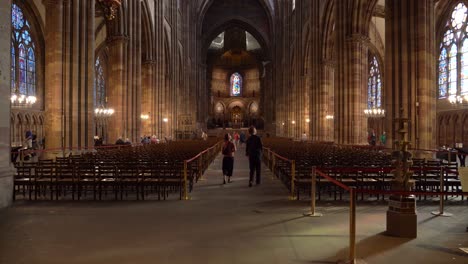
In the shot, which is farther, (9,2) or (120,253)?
(9,2)

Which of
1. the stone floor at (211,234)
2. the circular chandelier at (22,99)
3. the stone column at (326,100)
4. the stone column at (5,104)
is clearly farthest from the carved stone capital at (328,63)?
the stone column at (5,104)

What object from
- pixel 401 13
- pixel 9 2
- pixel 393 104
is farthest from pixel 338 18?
pixel 9 2

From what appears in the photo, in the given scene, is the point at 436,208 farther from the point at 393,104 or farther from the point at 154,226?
the point at 393,104

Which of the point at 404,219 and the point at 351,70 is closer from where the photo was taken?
the point at 404,219

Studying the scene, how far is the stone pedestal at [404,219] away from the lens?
6363 mm

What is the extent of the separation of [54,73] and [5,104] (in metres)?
10.1

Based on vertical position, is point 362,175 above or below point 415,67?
below

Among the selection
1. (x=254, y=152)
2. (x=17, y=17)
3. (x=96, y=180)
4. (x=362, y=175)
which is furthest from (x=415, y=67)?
(x=17, y=17)

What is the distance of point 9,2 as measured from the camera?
9.12 m

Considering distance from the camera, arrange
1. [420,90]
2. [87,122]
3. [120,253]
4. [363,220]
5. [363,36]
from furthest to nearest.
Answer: [363,36] < [87,122] < [420,90] < [363,220] < [120,253]

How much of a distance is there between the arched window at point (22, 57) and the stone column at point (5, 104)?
86.8 feet

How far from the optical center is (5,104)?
905 centimetres

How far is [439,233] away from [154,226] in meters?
5.03

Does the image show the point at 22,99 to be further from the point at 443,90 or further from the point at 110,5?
the point at 443,90
